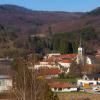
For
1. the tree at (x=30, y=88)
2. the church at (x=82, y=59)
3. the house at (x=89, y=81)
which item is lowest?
the house at (x=89, y=81)

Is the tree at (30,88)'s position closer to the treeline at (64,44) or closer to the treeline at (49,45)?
the treeline at (49,45)

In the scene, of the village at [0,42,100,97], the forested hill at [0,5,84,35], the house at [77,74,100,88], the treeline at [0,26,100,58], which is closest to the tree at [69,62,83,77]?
the village at [0,42,100,97]

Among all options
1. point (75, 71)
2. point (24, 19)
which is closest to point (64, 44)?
point (75, 71)

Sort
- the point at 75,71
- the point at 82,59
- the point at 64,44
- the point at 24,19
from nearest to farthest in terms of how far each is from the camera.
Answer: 1. the point at 75,71
2. the point at 82,59
3. the point at 64,44
4. the point at 24,19

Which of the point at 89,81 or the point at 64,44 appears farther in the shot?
the point at 64,44

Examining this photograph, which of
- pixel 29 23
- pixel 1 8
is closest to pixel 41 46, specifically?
pixel 29 23

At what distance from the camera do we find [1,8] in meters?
117

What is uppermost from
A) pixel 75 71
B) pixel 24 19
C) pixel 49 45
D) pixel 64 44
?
pixel 24 19

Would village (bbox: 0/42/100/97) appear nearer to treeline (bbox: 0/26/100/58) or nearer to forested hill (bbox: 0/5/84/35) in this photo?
treeline (bbox: 0/26/100/58)

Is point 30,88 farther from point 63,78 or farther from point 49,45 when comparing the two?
point 49,45

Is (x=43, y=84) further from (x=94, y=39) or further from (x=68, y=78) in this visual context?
(x=94, y=39)

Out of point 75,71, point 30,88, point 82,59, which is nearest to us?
point 30,88

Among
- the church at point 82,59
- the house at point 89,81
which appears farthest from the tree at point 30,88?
the church at point 82,59

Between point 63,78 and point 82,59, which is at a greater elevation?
point 82,59
